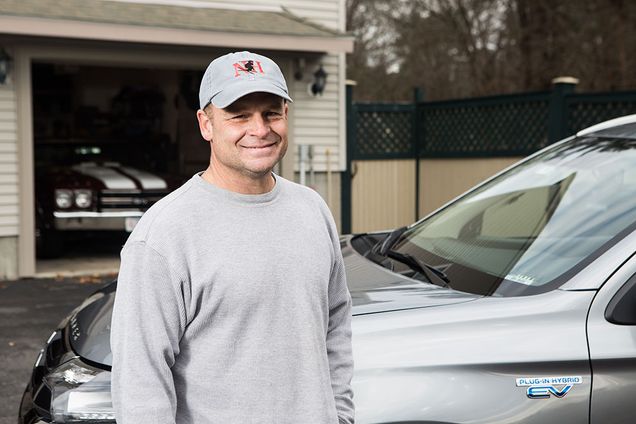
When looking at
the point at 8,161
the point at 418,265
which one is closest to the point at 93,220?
the point at 8,161

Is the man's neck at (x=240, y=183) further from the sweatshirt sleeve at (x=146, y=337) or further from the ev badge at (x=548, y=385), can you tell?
the ev badge at (x=548, y=385)

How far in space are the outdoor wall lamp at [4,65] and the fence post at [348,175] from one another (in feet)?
14.2

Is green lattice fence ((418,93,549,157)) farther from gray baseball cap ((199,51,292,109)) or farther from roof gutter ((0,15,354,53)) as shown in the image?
gray baseball cap ((199,51,292,109))

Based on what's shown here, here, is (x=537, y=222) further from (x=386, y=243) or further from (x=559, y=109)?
(x=559, y=109)

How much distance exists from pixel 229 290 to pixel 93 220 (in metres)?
8.36

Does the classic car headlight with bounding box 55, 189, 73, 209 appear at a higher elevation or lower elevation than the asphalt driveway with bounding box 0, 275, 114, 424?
higher

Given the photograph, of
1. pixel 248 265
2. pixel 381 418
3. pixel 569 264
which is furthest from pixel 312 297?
pixel 569 264

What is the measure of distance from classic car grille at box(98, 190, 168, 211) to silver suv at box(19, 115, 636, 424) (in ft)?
22.2

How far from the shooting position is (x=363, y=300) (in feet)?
9.11

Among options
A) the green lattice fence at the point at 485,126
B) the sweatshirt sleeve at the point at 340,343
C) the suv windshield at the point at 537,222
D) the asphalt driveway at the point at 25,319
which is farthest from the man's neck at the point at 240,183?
the green lattice fence at the point at 485,126

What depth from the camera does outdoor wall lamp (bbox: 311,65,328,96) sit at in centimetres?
1044

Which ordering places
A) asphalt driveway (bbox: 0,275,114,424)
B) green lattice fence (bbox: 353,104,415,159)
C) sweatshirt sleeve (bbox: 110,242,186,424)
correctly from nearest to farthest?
sweatshirt sleeve (bbox: 110,242,186,424)
asphalt driveway (bbox: 0,275,114,424)
green lattice fence (bbox: 353,104,415,159)

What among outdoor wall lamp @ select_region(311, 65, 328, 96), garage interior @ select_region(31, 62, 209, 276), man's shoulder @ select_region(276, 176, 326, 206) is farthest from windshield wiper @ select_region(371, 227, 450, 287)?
garage interior @ select_region(31, 62, 209, 276)

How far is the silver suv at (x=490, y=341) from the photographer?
8.14ft
